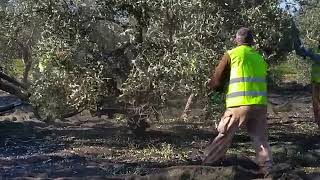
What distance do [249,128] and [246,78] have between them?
77cm

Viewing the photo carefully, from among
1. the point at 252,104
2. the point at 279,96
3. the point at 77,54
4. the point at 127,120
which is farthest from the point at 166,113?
the point at 279,96

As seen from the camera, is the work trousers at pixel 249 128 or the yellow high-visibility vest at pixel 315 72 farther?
the yellow high-visibility vest at pixel 315 72

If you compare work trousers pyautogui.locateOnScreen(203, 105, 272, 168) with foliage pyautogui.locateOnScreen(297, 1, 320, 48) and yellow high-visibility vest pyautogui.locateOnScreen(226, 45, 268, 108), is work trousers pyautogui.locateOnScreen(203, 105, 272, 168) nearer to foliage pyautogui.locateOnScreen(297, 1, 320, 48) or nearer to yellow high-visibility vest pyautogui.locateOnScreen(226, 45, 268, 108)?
yellow high-visibility vest pyautogui.locateOnScreen(226, 45, 268, 108)

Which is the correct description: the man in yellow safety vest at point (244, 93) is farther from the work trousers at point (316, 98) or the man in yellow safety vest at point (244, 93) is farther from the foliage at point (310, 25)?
the foliage at point (310, 25)

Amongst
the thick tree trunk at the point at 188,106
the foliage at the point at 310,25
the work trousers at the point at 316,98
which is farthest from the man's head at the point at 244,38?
the foliage at the point at 310,25

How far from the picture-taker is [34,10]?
381 inches

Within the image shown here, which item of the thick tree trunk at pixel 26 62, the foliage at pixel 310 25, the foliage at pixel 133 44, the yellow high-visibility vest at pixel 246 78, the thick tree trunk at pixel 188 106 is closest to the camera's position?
the yellow high-visibility vest at pixel 246 78

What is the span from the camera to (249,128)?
7699 mm

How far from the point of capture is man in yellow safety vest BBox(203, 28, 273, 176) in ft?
24.1

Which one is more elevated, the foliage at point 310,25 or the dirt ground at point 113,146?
the foliage at point 310,25

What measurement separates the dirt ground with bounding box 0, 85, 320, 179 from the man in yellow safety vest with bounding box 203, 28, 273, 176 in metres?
0.60

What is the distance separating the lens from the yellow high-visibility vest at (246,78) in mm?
7332


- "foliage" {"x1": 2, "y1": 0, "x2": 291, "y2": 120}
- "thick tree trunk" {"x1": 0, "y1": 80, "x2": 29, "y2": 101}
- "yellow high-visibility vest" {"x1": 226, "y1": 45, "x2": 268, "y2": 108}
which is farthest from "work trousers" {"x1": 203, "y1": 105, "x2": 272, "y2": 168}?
"thick tree trunk" {"x1": 0, "y1": 80, "x2": 29, "y2": 101}

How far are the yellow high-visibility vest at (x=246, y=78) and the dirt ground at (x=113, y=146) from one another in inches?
45.0
